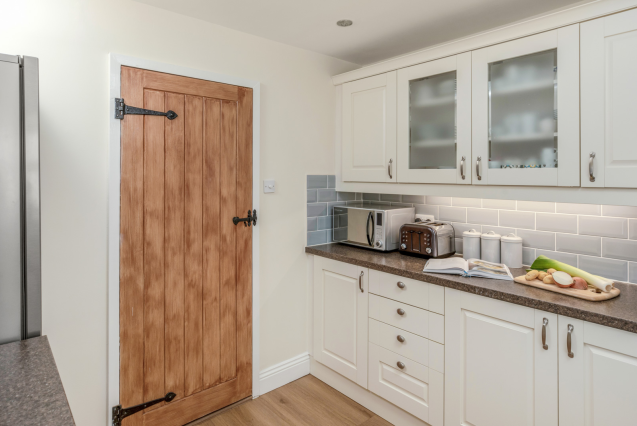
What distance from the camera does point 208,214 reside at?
7.33 feet

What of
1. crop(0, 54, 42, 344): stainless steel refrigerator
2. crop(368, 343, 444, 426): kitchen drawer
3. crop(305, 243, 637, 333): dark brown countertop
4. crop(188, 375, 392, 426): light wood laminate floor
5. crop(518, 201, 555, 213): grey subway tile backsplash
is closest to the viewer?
crop(0, 54, 42, 344): stainless steel refrigerator

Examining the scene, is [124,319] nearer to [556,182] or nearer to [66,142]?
[66,142]

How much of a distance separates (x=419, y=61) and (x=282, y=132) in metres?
0.99

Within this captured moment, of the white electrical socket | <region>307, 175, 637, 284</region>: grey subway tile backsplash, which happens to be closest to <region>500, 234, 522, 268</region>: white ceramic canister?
<region>307, 175, 637, 284</region>: grey subway tile backsplash

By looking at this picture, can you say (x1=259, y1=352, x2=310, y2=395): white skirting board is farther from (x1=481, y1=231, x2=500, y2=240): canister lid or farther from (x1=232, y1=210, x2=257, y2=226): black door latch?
(x1=481, y1=231, x2=500, y2=240): canister lid

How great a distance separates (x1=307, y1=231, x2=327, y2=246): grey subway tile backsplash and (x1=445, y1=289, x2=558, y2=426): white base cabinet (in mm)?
1161

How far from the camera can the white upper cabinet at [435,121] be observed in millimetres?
2109

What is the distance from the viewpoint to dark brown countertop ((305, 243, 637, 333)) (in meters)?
1.41

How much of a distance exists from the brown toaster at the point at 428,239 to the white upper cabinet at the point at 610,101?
2.66 feet

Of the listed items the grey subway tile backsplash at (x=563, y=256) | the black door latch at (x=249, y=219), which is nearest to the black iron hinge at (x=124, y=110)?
the black door latch at (x=249, y=219)

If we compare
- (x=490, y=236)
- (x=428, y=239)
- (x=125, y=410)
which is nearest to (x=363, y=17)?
(x=428, y=239)

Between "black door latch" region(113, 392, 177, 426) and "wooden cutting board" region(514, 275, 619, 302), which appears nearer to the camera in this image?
"wooden cutting board" region(514, 275, 619, 302)

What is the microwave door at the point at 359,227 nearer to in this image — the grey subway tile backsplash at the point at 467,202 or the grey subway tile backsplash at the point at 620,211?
the grey subway tile backsplash at the point at 467,202

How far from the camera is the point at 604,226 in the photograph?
1906mm
